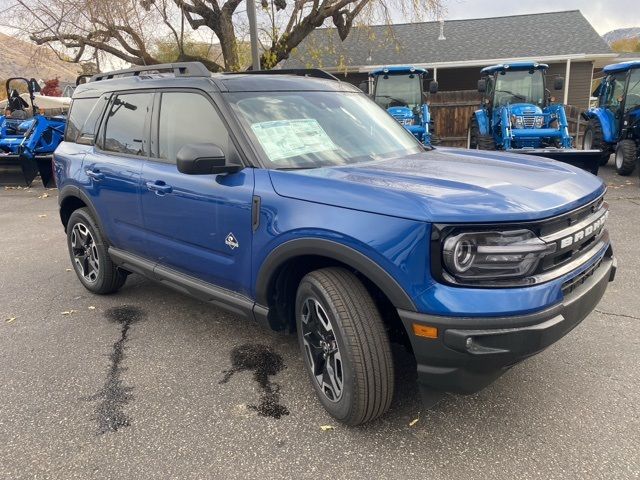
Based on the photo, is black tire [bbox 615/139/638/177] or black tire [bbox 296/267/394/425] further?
black tire [bbox 615/139/638/177]

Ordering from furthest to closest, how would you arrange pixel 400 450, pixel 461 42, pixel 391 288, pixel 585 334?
pixel 461 42 → pixel 585 334 → pixel 400 450 → pixel 391 288

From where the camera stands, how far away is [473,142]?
13789mm

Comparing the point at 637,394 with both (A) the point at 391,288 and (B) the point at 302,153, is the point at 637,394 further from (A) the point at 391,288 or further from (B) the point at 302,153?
(B) the point at 302,153

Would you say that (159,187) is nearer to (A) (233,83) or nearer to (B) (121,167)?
(B) (121,167)

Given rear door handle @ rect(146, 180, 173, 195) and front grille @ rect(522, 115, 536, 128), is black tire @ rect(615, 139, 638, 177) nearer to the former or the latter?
front grille @ rect(522, 115, 536, 128)

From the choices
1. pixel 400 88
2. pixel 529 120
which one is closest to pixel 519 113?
pixel 529 120

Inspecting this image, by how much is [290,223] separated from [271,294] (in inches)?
20.1

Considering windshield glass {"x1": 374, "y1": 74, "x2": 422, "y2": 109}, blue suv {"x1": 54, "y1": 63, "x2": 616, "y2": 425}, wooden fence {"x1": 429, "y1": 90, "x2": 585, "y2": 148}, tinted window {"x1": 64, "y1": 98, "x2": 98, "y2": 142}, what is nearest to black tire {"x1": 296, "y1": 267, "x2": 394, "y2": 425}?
blue suv {"x1": 54, "y1": 63, "x2": 616, "y2": 425}

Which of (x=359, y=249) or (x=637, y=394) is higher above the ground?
(x=359, y=249)

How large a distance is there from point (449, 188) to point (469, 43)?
22687 millimetres

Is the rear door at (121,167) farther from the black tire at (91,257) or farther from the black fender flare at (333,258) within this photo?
the black fender flare at (333,258)

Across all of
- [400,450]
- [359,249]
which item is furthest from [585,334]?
[359,249]

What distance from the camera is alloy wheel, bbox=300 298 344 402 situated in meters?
2.70

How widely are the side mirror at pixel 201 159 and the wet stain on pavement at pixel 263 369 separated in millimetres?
1334
